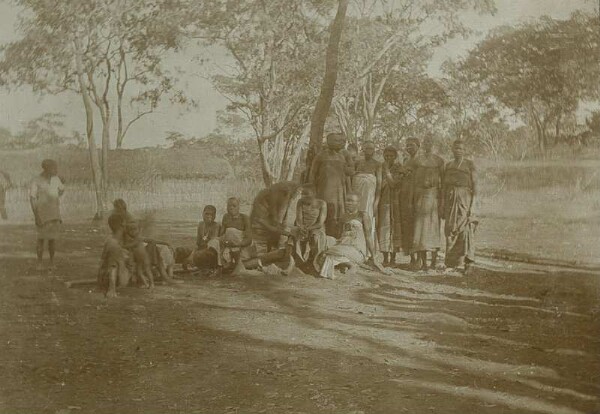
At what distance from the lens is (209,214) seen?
4.50 metres

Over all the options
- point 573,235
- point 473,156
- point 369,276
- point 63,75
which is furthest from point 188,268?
point 573,235

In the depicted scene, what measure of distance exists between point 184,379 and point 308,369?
0.60 meters

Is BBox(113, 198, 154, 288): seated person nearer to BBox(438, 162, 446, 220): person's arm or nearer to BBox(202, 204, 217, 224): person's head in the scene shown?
BBox(202, 204, 217, 224): person's head

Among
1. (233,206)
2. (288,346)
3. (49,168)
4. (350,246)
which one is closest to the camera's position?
(288,346)

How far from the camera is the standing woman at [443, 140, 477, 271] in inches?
181

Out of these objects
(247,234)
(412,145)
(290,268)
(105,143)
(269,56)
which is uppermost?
(269,56)

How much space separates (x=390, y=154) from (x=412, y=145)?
0.31 meters

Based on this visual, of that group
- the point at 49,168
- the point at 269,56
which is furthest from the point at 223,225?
the point at 49,168

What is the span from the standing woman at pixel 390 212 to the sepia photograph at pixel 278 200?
61 cm

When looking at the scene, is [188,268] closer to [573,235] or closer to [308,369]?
[308,369]

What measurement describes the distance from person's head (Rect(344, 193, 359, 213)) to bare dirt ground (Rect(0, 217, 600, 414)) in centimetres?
94

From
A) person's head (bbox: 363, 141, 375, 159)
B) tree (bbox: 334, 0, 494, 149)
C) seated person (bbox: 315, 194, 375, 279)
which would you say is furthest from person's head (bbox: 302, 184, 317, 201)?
person's head (bbox: 363, 141, 375, 159)

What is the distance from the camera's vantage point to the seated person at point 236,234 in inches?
183

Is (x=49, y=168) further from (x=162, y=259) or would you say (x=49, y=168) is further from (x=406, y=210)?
(x=406, y=210)
